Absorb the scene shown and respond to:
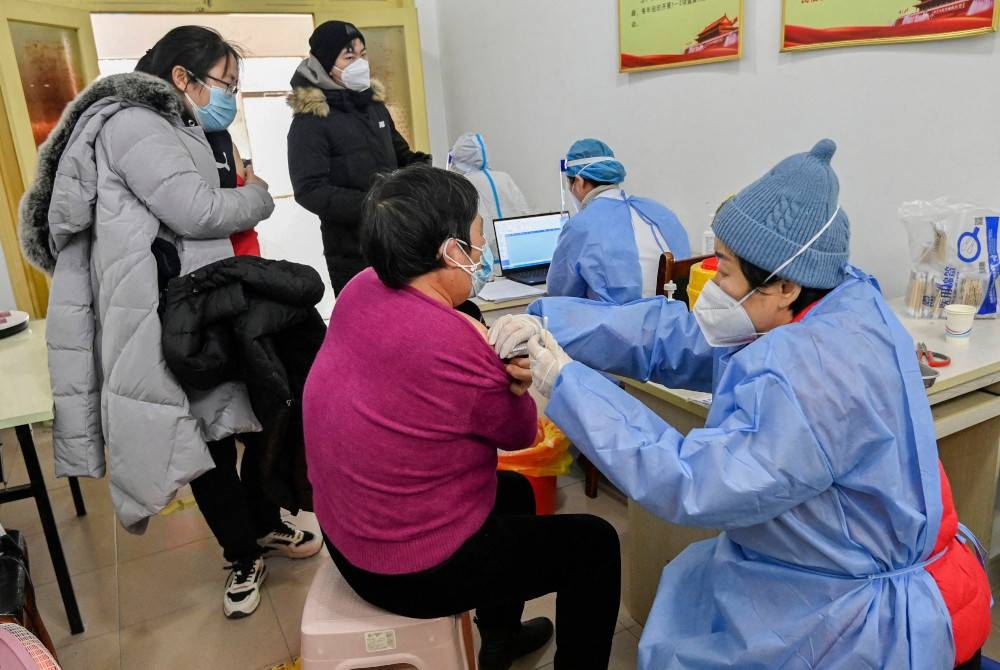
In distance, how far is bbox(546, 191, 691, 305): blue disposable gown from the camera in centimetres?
219

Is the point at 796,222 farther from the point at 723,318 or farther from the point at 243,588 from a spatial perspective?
the point at 243,588

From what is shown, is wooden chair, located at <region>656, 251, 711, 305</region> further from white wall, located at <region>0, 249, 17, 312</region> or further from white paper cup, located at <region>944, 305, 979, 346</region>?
Result: white wall, located at <region>0, 249, 17, 312</region>

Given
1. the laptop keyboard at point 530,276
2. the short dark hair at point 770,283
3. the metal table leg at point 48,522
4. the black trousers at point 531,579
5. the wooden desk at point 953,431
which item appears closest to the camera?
the short dark hair at point 770,283

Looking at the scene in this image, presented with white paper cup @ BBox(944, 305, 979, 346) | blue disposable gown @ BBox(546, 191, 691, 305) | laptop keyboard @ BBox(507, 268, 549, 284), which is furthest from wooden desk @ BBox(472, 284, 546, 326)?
white paper cup @ BBox(944, 305, 979, 346)

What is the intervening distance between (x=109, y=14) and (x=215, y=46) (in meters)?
2.66

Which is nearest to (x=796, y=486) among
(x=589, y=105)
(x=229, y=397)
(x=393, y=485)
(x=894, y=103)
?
(x=393, y=485)

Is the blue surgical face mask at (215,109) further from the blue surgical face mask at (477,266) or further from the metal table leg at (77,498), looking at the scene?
the metal table leg at (77,498)

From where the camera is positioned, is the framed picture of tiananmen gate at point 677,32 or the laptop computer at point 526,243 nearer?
the framed picture of tiananmen gate at point 677,32

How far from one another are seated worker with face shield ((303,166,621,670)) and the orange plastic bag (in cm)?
86

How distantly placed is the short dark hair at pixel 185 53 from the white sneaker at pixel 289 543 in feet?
4.64

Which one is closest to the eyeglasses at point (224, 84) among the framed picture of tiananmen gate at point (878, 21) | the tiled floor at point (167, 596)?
the tiled floor at point (167, 596)

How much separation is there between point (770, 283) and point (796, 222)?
0.11 m

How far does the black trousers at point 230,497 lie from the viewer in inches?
77.3

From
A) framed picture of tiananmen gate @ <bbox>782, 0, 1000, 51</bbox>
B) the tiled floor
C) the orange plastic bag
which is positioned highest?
framed picture of tiananmen gate @ <bbox>782, 0, 1000, 51</bbox>
